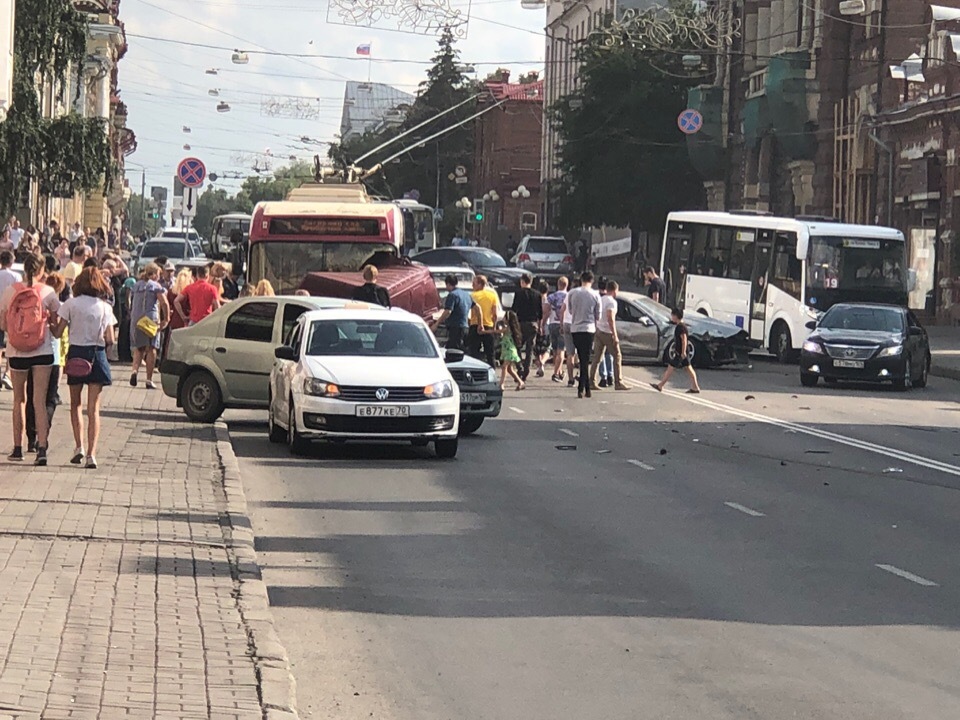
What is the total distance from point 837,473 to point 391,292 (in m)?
10.4

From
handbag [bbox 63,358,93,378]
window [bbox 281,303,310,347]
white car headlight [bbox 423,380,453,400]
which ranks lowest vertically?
white car headlight [bbox 423,380,453,400]

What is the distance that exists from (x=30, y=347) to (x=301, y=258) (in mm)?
13976

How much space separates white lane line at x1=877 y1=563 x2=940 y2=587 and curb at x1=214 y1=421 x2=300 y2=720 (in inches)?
149

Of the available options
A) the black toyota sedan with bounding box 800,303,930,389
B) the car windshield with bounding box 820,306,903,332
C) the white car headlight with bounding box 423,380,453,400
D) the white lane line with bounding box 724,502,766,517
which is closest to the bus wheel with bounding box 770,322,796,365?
the car windshield with bounding box 820,306,903,332

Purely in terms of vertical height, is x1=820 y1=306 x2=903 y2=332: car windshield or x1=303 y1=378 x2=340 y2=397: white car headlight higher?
x1=820 y1=306 x2=903 y2=332: car windshield

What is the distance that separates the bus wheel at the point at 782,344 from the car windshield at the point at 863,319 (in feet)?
16.0

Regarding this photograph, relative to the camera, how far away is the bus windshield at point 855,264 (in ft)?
122

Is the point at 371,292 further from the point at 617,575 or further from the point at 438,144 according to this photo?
the point at 438,144

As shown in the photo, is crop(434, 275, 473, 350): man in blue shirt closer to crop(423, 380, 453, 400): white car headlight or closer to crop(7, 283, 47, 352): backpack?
crop(423, 380, 453, 400): white car headlight

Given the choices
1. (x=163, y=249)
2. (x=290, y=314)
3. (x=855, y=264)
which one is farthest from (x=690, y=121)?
(x=290, y=314)

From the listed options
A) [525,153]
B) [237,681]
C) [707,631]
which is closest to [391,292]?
[707,631]

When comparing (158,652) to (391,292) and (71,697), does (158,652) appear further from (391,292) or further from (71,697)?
(391,292)

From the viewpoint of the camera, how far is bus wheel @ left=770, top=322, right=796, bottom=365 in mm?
37875

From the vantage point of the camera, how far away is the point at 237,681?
289 inches
